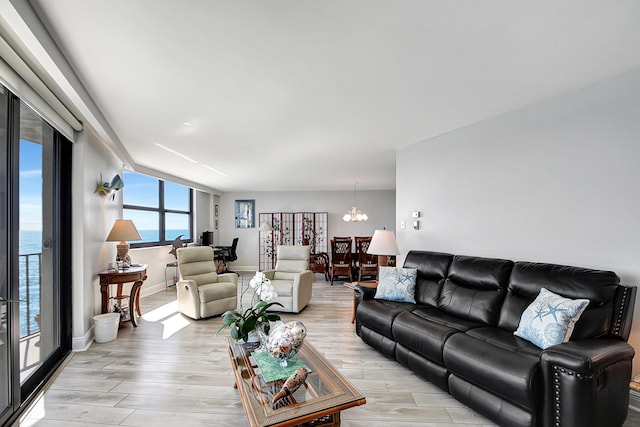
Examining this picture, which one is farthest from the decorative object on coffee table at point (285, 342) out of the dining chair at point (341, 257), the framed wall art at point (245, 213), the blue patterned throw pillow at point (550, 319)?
the framed wall art at point (245, 213)

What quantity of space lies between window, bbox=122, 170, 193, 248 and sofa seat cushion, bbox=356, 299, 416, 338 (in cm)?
465

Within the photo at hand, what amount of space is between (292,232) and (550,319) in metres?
7.02

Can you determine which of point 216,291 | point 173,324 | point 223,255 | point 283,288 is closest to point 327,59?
point 283,288

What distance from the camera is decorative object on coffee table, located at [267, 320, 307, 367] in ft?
5.96

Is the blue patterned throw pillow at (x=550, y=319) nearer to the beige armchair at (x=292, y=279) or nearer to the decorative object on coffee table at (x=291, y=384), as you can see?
the decorative object on coffee table at (x=291, y=384)

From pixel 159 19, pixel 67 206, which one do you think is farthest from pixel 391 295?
pixel 67 206

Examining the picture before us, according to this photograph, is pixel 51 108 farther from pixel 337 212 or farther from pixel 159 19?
pixel 337 212

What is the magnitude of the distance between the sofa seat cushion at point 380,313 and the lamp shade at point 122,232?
120 inches

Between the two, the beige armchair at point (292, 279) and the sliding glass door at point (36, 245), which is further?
the beige armchair at point (292, 279)

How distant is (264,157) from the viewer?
4.67 metres

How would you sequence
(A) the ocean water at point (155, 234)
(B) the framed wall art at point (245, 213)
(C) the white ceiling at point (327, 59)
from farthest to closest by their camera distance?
1. (B) the framed wall art at point (245, 213)
2. (A) the ocean water at point (155, 234)
3. (C) the white ceiling at point (327, 59)

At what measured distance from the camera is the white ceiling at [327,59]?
1.55 m

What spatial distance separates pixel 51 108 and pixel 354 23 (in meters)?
2.67

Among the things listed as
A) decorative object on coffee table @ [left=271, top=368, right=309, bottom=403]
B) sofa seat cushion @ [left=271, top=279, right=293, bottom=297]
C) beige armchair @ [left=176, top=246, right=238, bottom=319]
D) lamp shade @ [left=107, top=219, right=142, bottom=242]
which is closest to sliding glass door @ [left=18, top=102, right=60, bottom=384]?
lamp shade @ [left=107, top=219, right=142, bottom=242]
